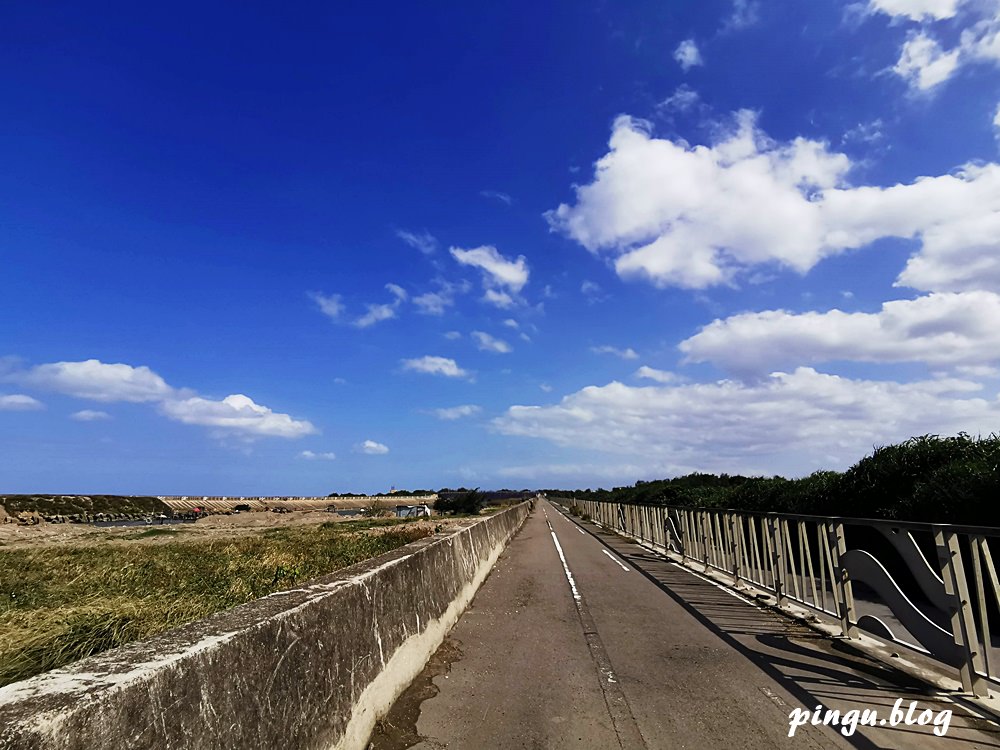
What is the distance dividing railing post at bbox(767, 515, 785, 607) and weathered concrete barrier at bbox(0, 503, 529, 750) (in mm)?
7229

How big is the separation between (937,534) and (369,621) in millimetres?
5576

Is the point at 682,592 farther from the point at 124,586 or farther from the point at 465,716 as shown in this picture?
the point at 124,586

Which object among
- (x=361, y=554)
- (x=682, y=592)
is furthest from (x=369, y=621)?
(x=361, y=554)

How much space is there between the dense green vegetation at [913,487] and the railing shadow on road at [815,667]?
522 centimetres

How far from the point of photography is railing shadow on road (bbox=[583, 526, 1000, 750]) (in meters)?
5.26

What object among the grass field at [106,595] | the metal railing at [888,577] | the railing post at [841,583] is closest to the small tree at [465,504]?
the grass field at [106,595]

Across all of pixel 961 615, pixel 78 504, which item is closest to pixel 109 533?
pixel 961 615

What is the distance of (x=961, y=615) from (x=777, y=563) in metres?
5.18

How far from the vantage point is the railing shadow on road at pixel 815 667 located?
526 centimetres

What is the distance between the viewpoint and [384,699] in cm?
506

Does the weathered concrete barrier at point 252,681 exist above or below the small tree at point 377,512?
above

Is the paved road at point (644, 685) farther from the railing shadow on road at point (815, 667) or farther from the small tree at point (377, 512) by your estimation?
the small tree at point (377, 512)

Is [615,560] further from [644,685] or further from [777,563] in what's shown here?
[644,685]

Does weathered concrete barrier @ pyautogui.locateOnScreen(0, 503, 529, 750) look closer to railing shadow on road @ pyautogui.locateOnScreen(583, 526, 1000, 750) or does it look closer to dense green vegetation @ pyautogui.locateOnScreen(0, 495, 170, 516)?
railing shadow on road @ pyautogui.locateOnScreen(583, 526, 1000, 750)
